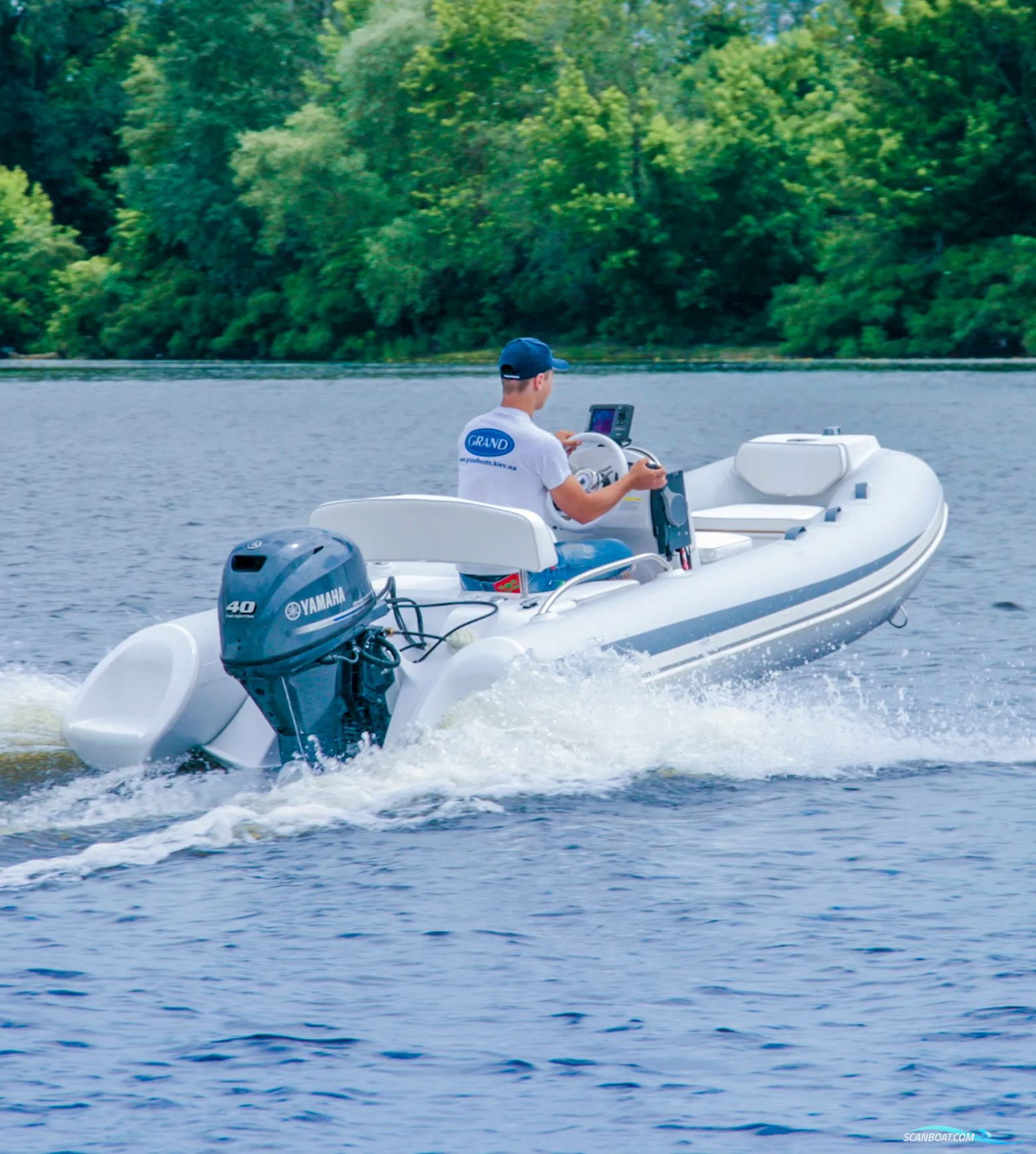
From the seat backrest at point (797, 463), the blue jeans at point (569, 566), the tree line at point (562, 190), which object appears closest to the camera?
the blue jeans at point (569, 566)

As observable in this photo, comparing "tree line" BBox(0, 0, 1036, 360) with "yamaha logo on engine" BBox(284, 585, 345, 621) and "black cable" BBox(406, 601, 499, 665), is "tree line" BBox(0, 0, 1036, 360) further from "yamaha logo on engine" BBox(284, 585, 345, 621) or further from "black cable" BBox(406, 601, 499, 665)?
"yamaha logo on engine" BBox(284, 585, 345, 621)

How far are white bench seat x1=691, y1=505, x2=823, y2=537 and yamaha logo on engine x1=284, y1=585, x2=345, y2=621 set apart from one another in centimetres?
294

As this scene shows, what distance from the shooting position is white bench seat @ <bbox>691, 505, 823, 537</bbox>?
870 cm

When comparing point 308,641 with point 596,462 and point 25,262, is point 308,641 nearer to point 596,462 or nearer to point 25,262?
point 596,462

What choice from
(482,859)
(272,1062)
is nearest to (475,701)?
(482,859)

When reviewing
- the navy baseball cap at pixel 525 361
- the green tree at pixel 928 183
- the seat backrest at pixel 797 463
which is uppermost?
the green tree at pixel 928 183

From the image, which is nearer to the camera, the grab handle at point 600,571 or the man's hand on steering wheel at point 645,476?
the grab handle at point 600,571

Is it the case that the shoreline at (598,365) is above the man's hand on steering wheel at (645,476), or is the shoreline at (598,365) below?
below

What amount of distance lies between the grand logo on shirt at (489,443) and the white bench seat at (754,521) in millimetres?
2163

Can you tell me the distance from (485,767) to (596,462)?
1.65m

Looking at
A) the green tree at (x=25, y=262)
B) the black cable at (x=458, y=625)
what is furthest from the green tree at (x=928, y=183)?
the black cable at (x=458, y=625)

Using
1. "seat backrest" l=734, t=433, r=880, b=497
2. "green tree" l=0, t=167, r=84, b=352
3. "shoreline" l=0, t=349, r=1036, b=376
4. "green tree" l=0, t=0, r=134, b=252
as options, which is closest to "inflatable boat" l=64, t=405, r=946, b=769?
"seat backrest" l=734, t=433, r=880, b=497

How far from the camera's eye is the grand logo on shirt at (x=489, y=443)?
6559mm

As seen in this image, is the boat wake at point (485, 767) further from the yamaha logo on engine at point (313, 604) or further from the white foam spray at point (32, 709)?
the yamaha logo on engine at point (313, 604)
